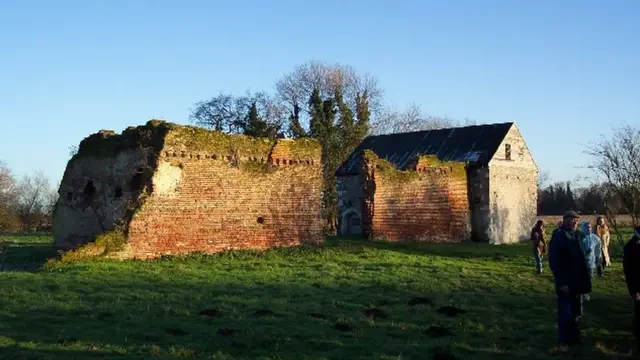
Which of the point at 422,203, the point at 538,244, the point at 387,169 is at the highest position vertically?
the point at 387,169

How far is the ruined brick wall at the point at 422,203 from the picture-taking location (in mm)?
26797

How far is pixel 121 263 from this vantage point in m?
17.5

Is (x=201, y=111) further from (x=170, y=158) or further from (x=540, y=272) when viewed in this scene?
(x=540, y=272)

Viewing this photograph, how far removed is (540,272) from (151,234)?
36.2 ft

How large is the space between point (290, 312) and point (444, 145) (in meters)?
25.8

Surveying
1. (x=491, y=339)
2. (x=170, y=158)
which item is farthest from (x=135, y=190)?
(x=491, y=339)

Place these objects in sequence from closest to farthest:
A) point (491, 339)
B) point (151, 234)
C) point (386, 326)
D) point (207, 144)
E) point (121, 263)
Answer: point (491, 339), point (386, 326), point (121, 263), point (151, 234), point (207, 144)

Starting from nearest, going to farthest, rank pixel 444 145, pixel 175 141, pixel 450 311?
1. pixel 450 311
2. pixel 175 141
3. pixel 444 145

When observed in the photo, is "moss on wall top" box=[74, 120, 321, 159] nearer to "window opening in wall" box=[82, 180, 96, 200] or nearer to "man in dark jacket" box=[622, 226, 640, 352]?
"window opening in wall" box=[82, 180, 96, 200]

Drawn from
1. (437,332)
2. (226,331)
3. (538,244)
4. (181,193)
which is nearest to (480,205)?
(538,244)

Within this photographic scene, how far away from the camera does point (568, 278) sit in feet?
30.5

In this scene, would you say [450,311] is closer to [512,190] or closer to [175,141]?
[175,141]

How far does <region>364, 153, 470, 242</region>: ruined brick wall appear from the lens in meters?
26.8

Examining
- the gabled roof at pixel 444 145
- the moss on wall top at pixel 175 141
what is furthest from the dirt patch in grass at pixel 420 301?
the gabled roof at pixel 444 145
